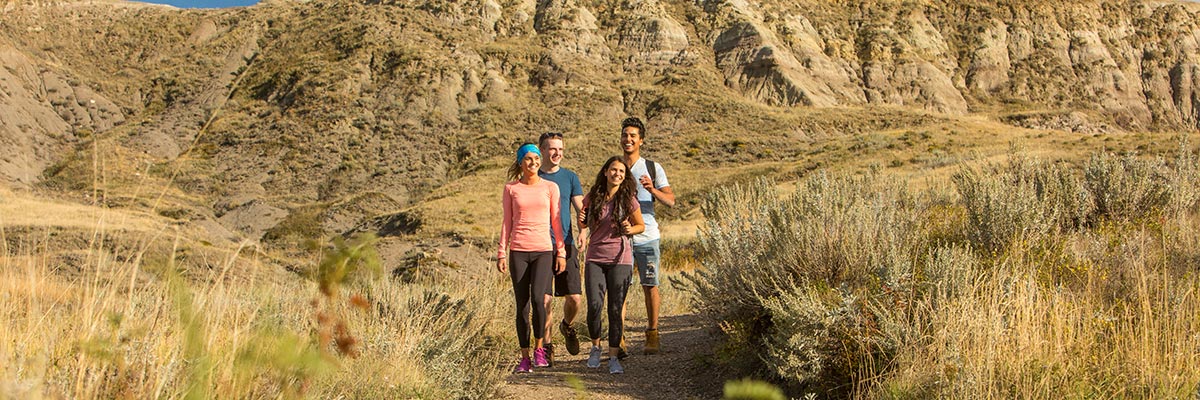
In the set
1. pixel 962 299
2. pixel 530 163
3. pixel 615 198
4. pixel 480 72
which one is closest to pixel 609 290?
pixel 615 198

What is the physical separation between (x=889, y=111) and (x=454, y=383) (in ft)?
162

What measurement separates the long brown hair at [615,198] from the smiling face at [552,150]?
0.37m

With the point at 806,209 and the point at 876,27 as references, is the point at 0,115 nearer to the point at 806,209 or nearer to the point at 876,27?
the point at 806,209

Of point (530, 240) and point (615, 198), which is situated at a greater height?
point (615, 198)

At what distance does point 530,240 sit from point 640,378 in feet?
4.12

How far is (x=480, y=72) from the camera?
163ft

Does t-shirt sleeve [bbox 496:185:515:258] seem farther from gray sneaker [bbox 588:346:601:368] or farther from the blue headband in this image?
gray sneaker [bbox 588:346:601:368]

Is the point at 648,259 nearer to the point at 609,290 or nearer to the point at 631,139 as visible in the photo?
the point at 609,290

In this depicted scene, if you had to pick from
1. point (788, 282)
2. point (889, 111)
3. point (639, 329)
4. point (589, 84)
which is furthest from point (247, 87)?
point (788, 282)

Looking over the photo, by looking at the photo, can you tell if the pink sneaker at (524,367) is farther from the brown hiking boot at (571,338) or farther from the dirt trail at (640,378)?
the brown hiking boot at (571,338)

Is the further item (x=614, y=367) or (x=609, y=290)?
(x=609, y=290)

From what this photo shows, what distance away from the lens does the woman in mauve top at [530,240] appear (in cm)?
595

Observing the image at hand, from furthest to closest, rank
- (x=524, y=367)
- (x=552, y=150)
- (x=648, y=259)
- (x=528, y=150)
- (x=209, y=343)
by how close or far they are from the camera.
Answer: (x=648, y=259) < (x=552, y=150) < (x=524, y=367) < (x=528, y=150) < (x=209, y=343)

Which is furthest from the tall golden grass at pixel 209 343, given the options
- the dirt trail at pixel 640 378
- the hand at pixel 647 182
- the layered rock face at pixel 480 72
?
the layered rock face at pixel 480 72
